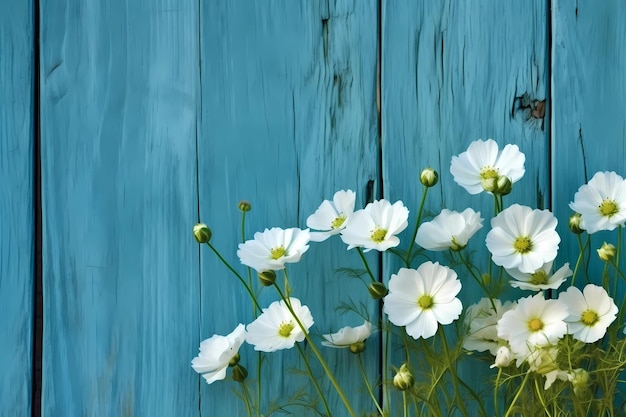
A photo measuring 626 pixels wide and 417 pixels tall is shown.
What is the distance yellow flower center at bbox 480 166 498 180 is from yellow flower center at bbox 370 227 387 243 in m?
0.12

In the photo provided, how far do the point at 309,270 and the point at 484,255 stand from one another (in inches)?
8.0

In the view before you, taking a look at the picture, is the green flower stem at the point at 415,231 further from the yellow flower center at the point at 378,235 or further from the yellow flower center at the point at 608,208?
the yellow flower center at the point at 608,208

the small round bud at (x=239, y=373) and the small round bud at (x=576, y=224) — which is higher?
the small round bud at (x=576, y=224)

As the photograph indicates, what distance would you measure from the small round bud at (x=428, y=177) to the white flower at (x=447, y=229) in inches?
1.4

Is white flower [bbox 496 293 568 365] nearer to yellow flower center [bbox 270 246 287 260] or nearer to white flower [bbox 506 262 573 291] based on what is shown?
white flower [bbox 506 262 573 291]

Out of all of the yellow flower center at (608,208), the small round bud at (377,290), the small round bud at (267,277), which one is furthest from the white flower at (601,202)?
the small round bud at (267,277)

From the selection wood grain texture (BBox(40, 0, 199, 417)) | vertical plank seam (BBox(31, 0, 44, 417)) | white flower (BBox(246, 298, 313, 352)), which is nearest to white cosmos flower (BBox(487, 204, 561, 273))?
white flower (BBox(246, 298, 313, 352))

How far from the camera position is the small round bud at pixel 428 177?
0.86 m

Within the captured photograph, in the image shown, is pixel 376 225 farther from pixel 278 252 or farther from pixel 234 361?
pixel 234 361

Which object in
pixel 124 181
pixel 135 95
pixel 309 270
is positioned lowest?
pixel 309 270

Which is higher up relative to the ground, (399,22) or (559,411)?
(399,22)

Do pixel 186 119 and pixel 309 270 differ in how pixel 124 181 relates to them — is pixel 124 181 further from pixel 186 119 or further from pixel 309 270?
pixel 309 270

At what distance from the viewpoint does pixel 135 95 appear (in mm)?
938

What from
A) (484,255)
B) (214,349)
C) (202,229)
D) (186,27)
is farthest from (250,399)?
(186,27)
